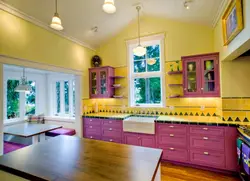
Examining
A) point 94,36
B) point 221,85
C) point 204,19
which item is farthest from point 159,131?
point 94,36

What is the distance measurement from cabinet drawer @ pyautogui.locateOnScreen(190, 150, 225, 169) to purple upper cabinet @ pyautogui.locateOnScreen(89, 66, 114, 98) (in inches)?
93.0

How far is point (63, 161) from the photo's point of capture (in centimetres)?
119

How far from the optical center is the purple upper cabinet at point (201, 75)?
9.33 ft

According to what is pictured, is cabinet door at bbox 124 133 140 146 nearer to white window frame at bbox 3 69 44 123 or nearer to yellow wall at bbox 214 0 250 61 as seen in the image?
yellow wall at bbox 214 0 250 61

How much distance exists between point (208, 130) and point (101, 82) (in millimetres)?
2753

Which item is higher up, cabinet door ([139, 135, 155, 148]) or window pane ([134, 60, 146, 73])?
window pane ([134, 60, 146, 73])

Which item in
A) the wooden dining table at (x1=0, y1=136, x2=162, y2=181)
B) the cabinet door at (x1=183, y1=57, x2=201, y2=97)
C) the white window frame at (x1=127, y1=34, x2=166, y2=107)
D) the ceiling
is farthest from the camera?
the white window frame at (x1=127, y1=34, x2=166, y2=107)

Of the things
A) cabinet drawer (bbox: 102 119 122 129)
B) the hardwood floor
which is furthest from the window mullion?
the hardwood floor

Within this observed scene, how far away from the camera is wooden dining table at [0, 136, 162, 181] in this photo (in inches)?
39.0

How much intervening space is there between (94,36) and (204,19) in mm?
2598

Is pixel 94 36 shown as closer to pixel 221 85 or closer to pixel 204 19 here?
pixel 204 19

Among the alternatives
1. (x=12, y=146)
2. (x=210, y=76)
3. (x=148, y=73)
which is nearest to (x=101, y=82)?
(x=148, y=73)

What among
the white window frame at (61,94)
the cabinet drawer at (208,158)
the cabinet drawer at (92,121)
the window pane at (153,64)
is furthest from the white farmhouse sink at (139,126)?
the white window frame at (61,94)

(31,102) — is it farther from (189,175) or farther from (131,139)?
(189,175)
